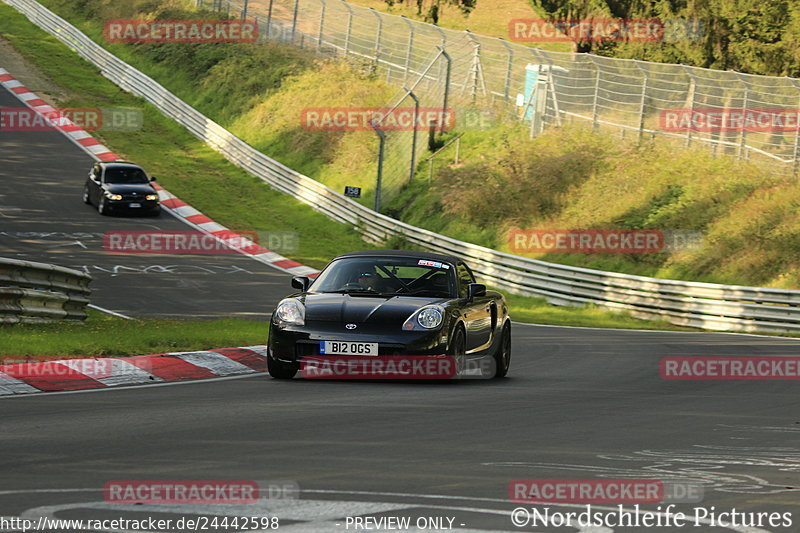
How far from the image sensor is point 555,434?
8.30 m

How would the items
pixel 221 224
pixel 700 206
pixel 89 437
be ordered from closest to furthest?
pixel 89 437 → pixel 700 206 → pixel 221 224

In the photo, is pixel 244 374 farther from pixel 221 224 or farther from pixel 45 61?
pixel 45 61

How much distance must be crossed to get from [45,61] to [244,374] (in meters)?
48.3

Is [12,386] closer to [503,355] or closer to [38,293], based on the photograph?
[38,293]

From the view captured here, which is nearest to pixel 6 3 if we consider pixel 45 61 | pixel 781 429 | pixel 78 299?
pixel 45 61

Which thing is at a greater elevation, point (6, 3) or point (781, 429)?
point (6, 3)

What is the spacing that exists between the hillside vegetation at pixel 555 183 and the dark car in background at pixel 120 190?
8.72 m

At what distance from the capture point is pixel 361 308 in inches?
450

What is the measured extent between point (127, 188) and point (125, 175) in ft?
2.60

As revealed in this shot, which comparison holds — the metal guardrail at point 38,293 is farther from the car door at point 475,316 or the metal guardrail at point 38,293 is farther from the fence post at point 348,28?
the fence post at point 348,28

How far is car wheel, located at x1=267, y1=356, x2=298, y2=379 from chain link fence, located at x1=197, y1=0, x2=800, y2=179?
21.9 meters

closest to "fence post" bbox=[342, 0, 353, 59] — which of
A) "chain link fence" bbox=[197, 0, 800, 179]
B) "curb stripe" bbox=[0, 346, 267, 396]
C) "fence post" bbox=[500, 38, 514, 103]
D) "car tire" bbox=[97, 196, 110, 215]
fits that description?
"chain link fence" bbox=[197, 0, 800, 179]

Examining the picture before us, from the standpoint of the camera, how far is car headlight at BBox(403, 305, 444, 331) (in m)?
11.3

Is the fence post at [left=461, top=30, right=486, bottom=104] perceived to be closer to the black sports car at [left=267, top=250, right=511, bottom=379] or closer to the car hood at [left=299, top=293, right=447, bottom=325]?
the black sports car at [left=267, top=250, right=511, bottom=379]
